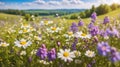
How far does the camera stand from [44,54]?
12.1ft

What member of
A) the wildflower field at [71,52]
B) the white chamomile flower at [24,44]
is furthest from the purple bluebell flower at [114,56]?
the white chamomile flower at [24,44]

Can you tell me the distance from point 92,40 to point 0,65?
1714 mm

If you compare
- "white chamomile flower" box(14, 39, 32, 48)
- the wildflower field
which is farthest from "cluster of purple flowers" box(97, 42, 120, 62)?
"white chamomile flower" box(14, 39, 32, 48)

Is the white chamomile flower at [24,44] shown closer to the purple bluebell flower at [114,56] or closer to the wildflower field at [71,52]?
the wildflower field at [71,52]

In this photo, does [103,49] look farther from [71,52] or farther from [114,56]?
[71,52]

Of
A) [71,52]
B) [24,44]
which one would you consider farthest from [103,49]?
[24,44]

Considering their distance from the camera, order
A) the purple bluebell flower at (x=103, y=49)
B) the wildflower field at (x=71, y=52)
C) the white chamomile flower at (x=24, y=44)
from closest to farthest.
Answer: the purple bluebell flower at (x=103, y=49), the wildflower field at (x=71, y=52), the white chamomile flower at (x=24, y=44)

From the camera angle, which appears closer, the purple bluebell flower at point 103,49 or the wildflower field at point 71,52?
the purple bluebell flower at point 103,49

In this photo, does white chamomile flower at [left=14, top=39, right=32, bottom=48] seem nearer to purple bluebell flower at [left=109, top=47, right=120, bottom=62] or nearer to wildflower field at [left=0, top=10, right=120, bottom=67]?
wildflower field at [left=0, top=10, right=120, bottom=67]

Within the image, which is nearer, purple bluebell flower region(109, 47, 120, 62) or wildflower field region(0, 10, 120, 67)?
purple bluebell flower region(109, 47, 120, 62)

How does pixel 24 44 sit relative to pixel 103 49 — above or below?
below

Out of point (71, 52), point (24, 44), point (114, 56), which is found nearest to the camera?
point (114, 56)

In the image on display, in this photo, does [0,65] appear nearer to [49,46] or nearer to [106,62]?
[49,46]

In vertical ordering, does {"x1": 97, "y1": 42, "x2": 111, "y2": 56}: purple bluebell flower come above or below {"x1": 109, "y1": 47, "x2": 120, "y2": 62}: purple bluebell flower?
above
